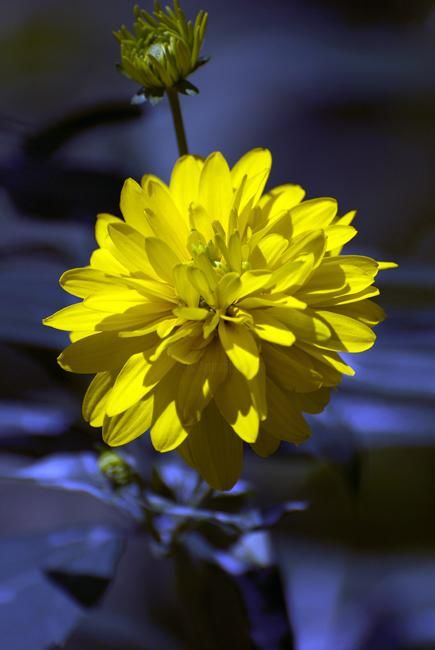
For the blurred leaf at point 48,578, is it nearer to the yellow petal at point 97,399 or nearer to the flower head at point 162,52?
the yellow petal at point 97,399

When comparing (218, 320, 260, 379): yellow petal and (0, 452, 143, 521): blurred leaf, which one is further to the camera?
(0, 452, 143, 521): blurred leaf

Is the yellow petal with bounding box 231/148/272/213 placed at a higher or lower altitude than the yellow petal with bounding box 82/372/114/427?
higher

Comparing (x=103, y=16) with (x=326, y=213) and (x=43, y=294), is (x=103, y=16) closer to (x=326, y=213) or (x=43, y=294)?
(x=43, y=294)

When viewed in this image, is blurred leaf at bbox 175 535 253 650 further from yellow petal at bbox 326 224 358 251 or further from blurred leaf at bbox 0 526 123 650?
yellow petal at bbox 326 224 358 251

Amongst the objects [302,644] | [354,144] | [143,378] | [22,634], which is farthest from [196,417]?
[354,144]

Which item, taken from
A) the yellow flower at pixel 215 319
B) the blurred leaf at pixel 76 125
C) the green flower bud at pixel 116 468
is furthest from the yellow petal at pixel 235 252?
the blurred leaf at pixel 76 125

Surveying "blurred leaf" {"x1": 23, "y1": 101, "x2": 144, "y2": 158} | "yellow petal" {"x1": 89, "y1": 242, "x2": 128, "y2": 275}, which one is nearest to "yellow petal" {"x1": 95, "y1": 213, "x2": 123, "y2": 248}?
"yellow petal" {"x1": 89, "y1": 242, "x2": 128, "y2": 275}
